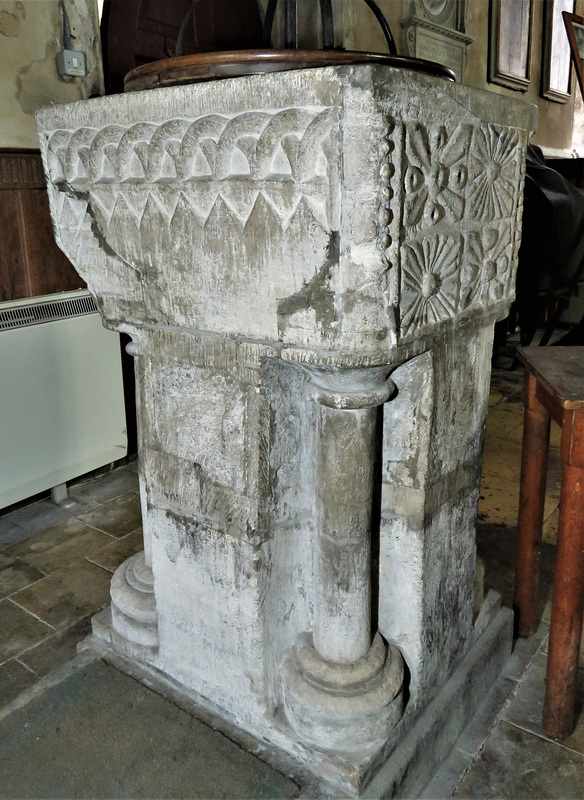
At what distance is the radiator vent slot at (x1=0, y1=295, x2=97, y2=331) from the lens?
8.43ft

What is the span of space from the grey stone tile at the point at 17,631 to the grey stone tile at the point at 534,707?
52.1 inches

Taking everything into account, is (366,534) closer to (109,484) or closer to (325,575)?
(325,575)

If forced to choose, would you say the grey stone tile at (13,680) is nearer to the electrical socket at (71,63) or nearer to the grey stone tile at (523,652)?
the grey stone tile at (523,652)

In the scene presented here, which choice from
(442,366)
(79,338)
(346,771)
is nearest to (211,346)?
(442,366)

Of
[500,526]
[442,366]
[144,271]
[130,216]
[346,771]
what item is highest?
[130,216]

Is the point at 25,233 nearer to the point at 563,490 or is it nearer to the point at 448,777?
the point at 563,490

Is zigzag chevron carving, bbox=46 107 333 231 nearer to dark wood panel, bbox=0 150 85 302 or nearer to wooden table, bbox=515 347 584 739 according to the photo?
wooden table, bbox=515 347 584 739

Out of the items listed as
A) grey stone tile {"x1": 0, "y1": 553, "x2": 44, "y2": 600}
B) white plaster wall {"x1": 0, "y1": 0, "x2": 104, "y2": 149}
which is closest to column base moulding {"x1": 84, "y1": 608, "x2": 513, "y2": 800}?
grey stone tile {"x1": 0, "y1": 553, "x2": 44, "y2": 600}

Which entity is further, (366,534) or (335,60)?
(366,534)

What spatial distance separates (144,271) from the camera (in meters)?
1.42

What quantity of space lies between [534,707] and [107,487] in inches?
78.4

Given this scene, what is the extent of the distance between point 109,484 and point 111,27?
194cm

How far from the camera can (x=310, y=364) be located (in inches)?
47.8

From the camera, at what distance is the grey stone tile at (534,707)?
1.62 metres
